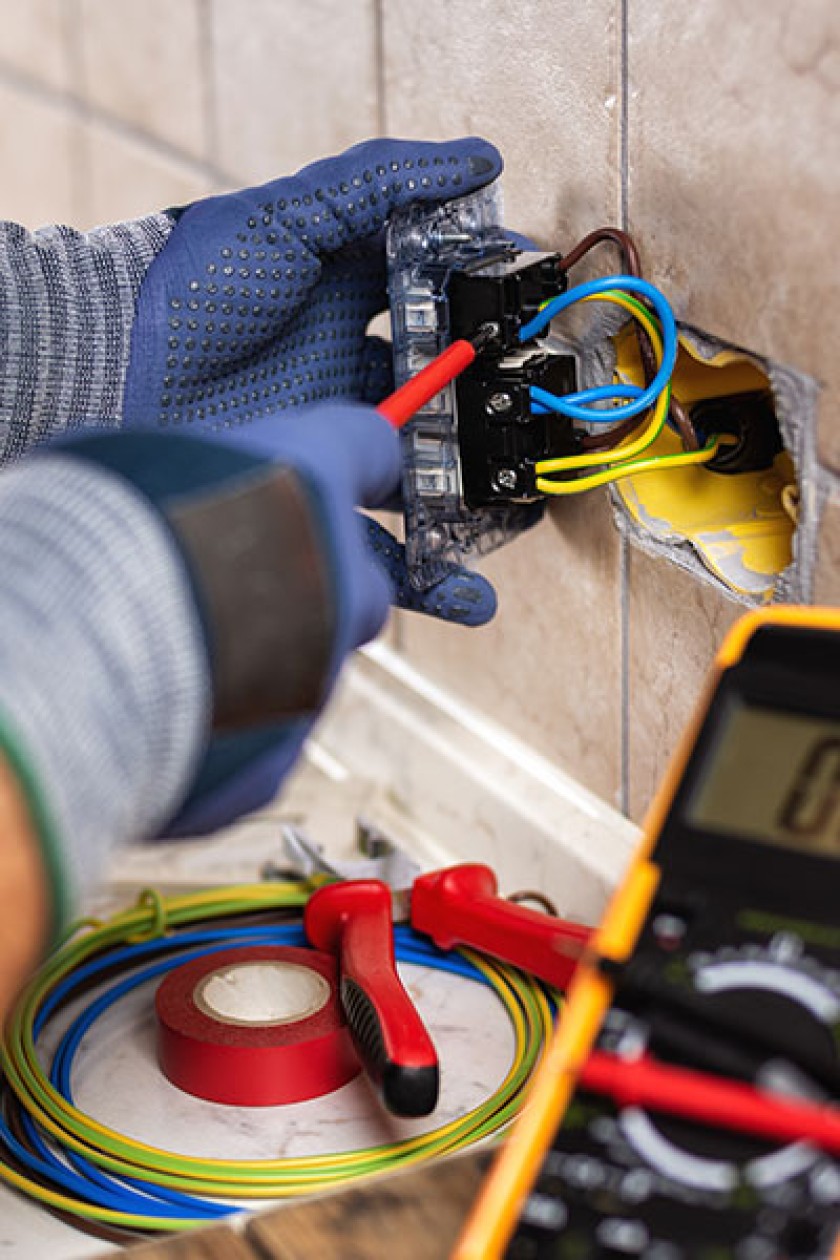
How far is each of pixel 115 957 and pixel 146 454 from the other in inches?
19.1

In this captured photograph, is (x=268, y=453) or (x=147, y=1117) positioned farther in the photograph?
(x=147, y=1117)

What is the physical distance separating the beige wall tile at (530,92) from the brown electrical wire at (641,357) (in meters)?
0.02

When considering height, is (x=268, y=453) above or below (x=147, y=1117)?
above

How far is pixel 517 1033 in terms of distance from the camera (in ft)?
2.77

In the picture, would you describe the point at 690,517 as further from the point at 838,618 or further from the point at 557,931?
the point at 838,618

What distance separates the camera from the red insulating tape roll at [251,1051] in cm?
80

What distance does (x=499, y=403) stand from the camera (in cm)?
85

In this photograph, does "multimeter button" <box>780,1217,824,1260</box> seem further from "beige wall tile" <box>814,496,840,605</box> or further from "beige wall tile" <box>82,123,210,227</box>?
"beige wall tile" <box>82,123,210,227</box>

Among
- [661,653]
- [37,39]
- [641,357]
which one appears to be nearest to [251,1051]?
[661,653]

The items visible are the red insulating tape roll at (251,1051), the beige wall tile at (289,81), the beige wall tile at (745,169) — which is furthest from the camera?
the beige wall tile at (289,81)

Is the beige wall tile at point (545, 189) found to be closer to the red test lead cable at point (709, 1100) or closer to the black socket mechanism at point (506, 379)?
the black socket mechanism at point (506, 379)

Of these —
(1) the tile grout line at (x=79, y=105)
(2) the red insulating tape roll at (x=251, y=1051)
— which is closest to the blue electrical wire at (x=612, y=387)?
(2) the red insulating tape roll at (x=251, y=1051)

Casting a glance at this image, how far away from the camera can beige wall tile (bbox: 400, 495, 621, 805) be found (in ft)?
3.16

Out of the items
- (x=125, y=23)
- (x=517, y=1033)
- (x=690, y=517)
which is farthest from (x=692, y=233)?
(x=125, y=23)
